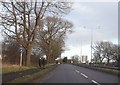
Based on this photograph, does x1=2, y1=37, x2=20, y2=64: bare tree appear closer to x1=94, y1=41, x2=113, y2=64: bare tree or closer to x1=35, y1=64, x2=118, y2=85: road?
x1=35, y1=64, x2=118, y2=85: road

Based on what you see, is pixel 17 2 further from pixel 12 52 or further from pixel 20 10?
pixel 12 52

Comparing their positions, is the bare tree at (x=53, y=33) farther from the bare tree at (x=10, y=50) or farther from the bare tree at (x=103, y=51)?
the bare tree at (x=103, y=51)

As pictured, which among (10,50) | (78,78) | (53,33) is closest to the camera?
(78,78)

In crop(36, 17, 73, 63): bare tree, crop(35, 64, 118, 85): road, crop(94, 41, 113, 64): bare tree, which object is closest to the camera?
crop(35, 64, 118, 85): road

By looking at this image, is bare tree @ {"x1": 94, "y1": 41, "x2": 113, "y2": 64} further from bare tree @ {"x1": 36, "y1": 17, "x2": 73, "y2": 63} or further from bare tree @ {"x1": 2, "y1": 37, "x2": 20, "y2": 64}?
bare tree @ {"x1": 2, "y1": 37, "x2": 20, "y2": 64}

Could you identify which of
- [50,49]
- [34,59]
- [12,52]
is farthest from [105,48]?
[12,52]

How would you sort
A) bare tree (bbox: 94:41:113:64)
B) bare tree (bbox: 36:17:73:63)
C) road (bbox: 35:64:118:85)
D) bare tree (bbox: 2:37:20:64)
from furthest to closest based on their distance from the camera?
1. bare tree (bbox: 94:41:113:64)
2. bare tree (bbox: 36:17:73:63)
3. bare tree (bbox: 2:37:20:64)
4. road (bbox: 35:64:118:85)

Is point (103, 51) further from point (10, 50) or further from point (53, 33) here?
point (10, 50)

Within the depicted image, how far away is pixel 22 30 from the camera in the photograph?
55.2m

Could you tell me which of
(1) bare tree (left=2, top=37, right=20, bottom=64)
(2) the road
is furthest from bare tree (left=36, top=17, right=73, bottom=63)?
(2) the road

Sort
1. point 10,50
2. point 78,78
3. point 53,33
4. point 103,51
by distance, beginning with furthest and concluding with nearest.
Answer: point 103,51 < point 53,33 < point 10,50 < point 78,78

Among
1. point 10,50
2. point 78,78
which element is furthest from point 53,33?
point 78,78

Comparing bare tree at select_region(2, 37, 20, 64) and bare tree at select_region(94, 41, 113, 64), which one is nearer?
bare tree at select_region(2, 37, 20, 64)

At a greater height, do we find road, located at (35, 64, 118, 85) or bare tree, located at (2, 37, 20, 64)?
bare tree, located at (2, 37, 20, 64)
